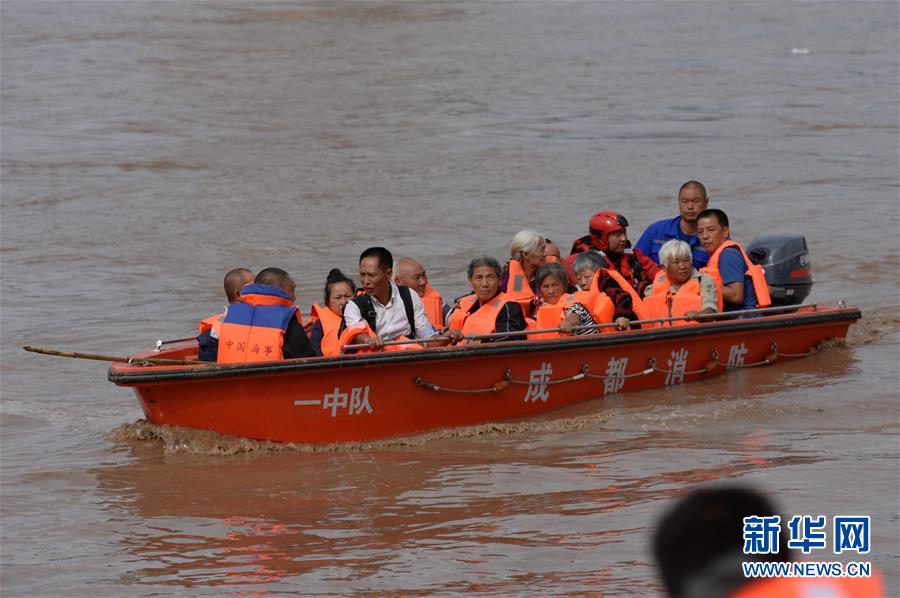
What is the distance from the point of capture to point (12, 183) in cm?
2016

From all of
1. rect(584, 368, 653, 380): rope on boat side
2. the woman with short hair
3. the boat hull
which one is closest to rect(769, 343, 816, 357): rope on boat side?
the boat hull

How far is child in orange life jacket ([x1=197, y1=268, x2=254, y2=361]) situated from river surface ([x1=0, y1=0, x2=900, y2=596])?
61 centimetres

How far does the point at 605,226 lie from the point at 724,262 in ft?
3.05

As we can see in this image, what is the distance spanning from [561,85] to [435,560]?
23200 millimetres

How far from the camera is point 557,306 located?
9383mm

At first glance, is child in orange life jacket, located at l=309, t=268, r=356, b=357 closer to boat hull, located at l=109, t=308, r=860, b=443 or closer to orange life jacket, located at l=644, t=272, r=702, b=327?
boat hull, located at l=109, t=308, r=860, b=443

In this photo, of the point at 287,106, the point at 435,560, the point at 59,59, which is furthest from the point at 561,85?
the point at 435,560

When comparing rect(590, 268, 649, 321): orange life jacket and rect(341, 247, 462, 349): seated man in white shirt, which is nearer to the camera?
rect(341, 247, 462, 349): seated man in white shirt

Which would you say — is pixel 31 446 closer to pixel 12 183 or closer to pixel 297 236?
pixel 297 236

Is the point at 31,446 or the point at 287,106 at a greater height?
the point at 287,106

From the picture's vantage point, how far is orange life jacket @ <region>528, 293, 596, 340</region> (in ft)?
30.8

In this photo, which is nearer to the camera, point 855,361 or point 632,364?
point 632,364

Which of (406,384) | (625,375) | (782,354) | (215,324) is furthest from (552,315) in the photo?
(782,354)

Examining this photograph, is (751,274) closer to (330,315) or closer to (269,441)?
(330,315)
